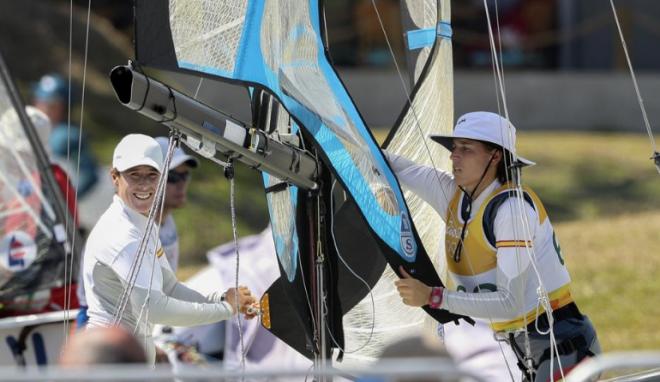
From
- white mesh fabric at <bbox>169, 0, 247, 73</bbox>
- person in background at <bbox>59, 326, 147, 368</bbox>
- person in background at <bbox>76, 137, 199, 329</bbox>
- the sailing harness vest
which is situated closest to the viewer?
person in background at <bbox>59, 326, 147, 368</bbox>

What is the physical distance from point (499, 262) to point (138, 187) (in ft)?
3.98

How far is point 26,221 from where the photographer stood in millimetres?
6664

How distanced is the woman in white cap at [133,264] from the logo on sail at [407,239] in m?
0.66

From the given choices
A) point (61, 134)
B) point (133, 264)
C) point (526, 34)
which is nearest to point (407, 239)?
point (133, 264)

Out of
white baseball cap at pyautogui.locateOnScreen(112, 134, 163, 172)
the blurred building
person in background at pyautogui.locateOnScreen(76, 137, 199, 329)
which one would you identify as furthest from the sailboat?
the blurred building

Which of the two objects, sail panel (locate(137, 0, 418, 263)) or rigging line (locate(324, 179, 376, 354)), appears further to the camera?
rigging line (locate(324, 179, 376, 354))

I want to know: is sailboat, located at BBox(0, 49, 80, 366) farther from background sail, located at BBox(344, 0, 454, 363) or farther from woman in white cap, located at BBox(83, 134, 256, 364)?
background sail, located at BBox(344, 0, 454, 363)

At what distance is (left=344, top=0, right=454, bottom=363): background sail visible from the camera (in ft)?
16.0

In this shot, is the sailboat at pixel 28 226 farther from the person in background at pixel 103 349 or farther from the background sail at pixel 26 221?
the person in background at pixel 103 349

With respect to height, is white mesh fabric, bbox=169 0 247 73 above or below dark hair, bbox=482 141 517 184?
above

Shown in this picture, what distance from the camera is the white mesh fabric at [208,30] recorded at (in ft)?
13.8

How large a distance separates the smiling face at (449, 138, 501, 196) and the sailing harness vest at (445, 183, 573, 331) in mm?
56

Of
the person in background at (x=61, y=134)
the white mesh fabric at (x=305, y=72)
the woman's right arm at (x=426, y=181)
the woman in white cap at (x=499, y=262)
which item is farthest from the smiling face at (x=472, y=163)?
the person in background at (x=61, y=134)

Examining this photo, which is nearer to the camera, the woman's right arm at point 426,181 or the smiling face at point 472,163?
the smiling face at point 472,163
